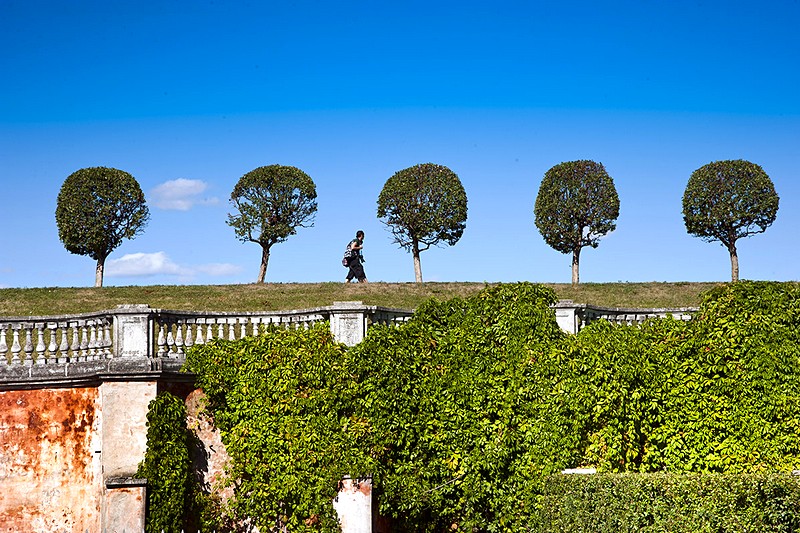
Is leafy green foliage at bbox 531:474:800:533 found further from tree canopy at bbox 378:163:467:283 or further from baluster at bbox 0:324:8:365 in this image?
tree canopy at bbox 378:163:467:283

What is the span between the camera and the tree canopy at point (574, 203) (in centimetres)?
4247

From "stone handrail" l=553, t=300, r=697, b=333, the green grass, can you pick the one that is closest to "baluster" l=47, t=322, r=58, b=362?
"stone handrail" l=553, t=300, r=697, b=333

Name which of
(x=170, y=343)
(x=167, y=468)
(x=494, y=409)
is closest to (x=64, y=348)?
(x=170, y=343)

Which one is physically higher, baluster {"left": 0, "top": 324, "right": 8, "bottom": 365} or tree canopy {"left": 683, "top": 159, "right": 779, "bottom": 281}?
tree canopy {"left": 683, "top": 159, "right": 779, "bottom": 281}

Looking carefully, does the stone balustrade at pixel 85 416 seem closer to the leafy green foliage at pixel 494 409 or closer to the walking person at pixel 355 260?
the leafy green foliage at pixel 494 409

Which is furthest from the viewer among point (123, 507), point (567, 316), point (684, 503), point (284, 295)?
point (284, 295)

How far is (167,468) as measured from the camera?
46.3ft

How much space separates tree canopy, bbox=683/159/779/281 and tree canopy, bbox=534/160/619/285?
3.30 metres

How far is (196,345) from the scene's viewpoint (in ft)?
48.4

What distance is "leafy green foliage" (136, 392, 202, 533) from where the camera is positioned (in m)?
14.0

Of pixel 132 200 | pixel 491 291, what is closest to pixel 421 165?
pixel 132 200

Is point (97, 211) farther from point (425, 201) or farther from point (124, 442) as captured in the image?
point (124, 442)

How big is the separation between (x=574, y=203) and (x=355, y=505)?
29725mm

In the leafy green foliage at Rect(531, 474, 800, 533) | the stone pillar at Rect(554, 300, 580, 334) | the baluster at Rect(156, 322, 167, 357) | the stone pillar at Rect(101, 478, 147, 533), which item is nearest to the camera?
the leafy green foliage at Rect(531, 474, 800, 533)
